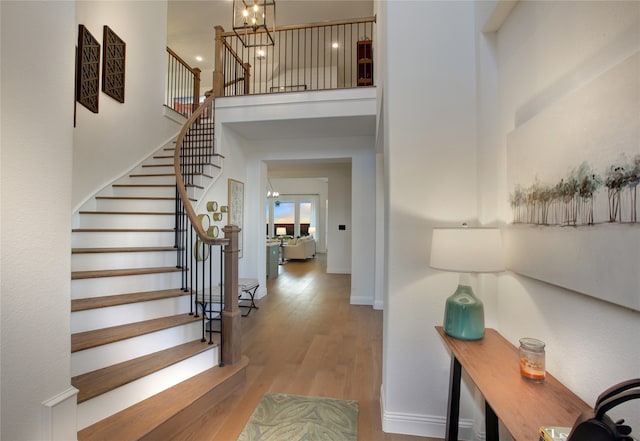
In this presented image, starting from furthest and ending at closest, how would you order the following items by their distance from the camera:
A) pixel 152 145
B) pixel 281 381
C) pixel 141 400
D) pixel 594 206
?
1. pixel 152 145
2. pixel 281 381
3. pixel 141 400
4. pixel 594 206

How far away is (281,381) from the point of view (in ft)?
8.52

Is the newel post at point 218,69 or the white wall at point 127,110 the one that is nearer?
the white wall at point 127,110

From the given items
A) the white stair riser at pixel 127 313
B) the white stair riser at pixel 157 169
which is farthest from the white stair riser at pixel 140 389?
the white stair riser at pixel 157 169

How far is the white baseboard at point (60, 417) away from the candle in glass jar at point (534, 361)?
6.82 feet

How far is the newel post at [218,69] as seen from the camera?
443cm

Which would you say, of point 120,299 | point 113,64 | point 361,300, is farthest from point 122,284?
point 361,300

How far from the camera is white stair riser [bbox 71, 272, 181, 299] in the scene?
2.40 m

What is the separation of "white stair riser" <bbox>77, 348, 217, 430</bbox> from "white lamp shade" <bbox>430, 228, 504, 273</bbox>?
2.01m

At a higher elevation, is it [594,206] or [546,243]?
[594,206]

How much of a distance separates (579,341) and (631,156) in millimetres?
694

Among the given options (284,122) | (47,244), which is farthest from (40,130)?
(284,122)

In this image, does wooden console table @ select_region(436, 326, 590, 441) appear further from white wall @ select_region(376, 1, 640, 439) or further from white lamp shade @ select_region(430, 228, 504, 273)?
white lamp shade @ select_region(430, 228, 504, 273)

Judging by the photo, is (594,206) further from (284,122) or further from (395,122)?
(284,122)

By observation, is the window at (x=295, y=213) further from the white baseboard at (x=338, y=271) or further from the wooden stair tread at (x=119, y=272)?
the wooden stair tread at (x=119, y=272)
